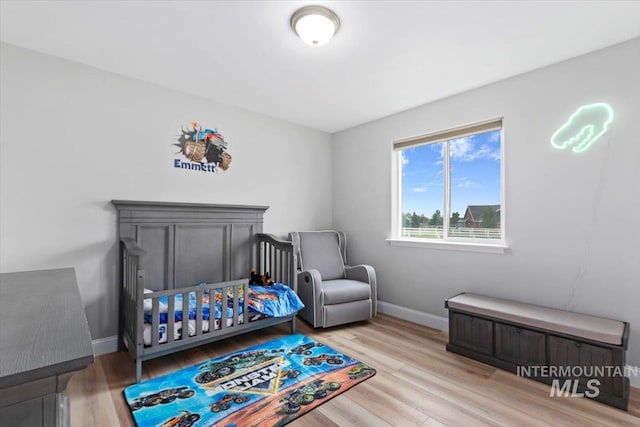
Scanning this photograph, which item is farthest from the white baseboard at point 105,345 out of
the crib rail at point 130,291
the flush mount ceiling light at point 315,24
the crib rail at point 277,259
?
the flush mount ceiling light at point 315,24

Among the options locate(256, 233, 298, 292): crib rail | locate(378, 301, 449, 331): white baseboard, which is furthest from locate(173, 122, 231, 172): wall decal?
locate(378, 301, 449, 331): white baseboard

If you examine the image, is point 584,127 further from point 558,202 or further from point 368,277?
point 368,277

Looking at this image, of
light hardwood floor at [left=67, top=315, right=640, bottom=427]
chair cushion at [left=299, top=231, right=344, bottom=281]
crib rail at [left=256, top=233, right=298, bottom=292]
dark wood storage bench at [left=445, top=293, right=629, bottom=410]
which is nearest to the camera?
light hardwood floor at [left=67, top=315, right=640, bottom=427]

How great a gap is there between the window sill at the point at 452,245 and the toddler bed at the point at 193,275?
128 centimetres

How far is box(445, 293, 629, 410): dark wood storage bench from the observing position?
1801 millimetres

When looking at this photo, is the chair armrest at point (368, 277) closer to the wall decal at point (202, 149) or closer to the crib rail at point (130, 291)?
the wall decal at point (202, 149)

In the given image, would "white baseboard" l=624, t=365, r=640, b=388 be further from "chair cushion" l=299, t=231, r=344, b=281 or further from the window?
"chair cushion" l=299, t=231, r=344, b=281

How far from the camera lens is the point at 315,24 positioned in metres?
1.79

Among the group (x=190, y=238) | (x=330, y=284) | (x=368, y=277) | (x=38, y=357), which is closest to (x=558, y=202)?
(x=368, y=277)

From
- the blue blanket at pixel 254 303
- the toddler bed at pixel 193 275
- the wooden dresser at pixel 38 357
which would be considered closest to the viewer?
the wooden dresser at pixel 38 357

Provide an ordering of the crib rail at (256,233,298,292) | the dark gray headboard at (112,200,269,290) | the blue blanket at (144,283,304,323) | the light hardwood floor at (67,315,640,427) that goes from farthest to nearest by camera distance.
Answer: the crib rail at (256,233,298,292)
the dark gray headboard at (112,200,269,290)
the blue blanket at (144,283,304,323)
the light hardwood floor at (67,315,640,427)

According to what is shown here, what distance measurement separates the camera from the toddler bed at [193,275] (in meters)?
2.09

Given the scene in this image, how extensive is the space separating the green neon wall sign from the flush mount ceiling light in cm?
187

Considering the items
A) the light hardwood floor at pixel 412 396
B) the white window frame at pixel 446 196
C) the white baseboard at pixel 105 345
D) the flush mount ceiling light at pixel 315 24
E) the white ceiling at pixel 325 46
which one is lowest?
the light hardwood floor at pixel 412 396
